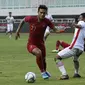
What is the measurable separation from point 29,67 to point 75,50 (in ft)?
9.66

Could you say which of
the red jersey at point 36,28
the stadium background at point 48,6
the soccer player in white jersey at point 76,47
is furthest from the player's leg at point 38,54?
the stadium background at point 48,6

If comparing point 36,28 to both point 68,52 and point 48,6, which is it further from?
point 48,6

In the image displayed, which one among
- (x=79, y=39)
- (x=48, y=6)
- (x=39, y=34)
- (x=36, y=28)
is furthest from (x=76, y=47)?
(x=48, y=6)

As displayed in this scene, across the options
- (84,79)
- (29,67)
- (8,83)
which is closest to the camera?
(8,83)

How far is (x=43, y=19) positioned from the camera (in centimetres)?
1048

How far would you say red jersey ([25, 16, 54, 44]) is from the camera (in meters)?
10.5

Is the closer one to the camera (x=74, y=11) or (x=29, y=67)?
(x=29, y=67)

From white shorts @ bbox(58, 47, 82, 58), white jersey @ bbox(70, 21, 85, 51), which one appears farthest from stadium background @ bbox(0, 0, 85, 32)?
white shorts @ bbox(58, 47, 82, 58)

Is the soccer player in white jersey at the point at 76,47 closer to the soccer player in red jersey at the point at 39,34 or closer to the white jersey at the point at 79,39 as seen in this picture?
the white jersey at the point at 79,39

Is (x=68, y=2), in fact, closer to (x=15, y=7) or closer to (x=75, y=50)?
(x=15, y=7)

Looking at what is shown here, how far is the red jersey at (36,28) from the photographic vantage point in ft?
34.4

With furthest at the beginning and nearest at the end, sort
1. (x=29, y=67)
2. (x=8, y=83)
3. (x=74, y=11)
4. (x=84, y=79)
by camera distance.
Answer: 1. (x=74, y=11)
2. (x=29, y=67)
3. (x=84, y=79)
4. (x=8, y=83)

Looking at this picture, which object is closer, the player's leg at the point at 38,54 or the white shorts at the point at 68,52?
the player's leg at the point at 38,54

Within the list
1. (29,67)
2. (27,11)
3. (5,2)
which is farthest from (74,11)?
(29,67)
